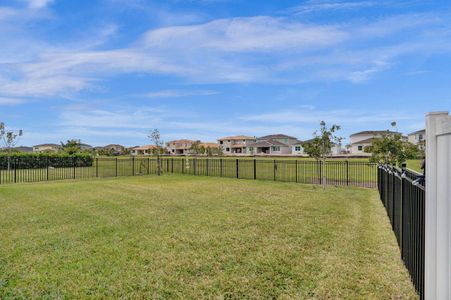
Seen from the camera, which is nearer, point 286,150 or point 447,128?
point 447,128

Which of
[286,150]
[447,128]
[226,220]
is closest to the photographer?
[447,128]

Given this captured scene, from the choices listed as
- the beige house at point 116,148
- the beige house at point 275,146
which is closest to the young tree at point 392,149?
the beige house at point 275,146

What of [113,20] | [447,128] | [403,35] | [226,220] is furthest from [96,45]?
[447,128]

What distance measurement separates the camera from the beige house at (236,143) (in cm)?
7519

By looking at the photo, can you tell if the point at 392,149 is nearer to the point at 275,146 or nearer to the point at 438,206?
the point at 438,206

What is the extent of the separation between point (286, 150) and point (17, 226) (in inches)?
2413

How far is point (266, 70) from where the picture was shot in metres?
18.7

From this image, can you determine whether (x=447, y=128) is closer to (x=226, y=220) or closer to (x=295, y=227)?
(x=295, y=227)

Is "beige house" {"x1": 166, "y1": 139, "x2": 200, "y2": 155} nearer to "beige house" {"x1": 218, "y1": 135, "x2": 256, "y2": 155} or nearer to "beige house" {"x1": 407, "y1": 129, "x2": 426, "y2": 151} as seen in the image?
"beige house" {"x1": 218, "y1": 135, "x2": 256, "y2": 155}

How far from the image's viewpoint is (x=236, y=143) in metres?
78.6

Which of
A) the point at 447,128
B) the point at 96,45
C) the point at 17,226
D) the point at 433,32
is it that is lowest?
the point at 17,226

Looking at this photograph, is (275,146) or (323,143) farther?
(275,146)

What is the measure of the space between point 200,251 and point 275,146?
6060cm

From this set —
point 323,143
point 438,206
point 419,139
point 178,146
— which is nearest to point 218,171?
point 323,143
